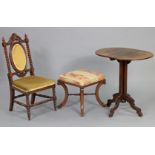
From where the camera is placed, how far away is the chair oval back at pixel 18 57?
469cm

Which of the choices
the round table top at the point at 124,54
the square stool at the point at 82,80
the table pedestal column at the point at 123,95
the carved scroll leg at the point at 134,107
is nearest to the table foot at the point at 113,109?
the table pedestal column at the point at 123,95

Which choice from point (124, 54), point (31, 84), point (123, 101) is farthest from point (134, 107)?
point (31, 84)

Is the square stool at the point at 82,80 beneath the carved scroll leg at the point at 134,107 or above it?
above

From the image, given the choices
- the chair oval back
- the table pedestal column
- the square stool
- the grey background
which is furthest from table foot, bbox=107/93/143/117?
the chair oval back

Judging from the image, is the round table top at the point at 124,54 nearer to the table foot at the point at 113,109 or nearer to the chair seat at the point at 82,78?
the chair seat at the point at 82,78

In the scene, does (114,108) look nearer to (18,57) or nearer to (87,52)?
(18,57)

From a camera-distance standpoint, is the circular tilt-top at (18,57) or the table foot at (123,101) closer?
the table foot at (123,101)

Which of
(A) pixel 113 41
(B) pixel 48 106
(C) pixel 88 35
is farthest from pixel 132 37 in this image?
(B) pixel 48 106

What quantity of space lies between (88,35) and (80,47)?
231 mm

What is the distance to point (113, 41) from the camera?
5.77m

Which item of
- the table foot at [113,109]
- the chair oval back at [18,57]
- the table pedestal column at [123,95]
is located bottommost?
the table foot at [113,109]

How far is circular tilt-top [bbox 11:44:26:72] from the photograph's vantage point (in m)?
4.71

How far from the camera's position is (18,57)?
4.75 m

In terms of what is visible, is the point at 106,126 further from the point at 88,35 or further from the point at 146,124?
the point at 88,35
